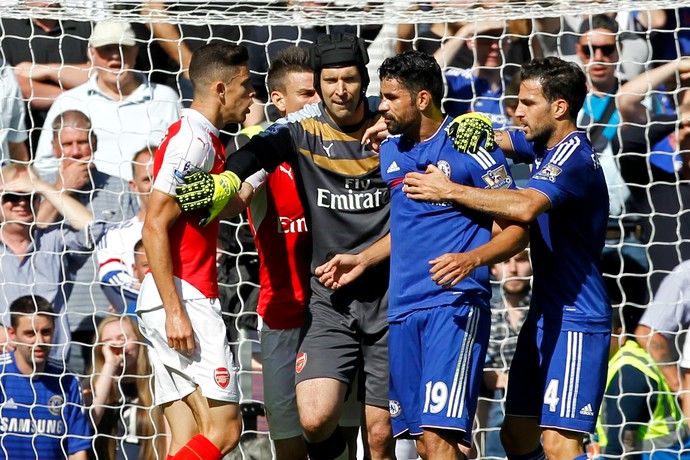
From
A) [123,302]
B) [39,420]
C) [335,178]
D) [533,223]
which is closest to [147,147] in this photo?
[123,302]

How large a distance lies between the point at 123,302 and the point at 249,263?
83 centimetres

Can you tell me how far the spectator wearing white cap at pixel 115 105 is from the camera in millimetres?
6984

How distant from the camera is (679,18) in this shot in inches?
281

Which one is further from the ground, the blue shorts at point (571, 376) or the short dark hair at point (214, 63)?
A: the short dark hair at point (214, 63)

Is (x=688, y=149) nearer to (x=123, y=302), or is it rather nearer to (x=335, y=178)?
(x=335, y=178)

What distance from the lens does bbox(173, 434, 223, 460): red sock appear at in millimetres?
4539

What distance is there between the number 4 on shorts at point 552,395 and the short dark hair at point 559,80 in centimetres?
116

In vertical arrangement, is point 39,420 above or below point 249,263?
below

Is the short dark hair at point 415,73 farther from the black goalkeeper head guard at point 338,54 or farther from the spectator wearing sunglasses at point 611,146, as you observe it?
the spectator wearing sunglasses at point 611,146

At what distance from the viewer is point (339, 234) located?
501cm

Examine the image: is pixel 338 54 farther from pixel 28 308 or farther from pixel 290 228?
pixel 28 308

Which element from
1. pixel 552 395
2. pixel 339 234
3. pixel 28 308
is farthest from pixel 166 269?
pixel 28 308

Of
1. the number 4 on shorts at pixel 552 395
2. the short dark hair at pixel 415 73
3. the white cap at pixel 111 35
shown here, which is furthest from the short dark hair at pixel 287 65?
the number 4 on shorts at pixel 552 395

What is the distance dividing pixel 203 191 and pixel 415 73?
1.03m
